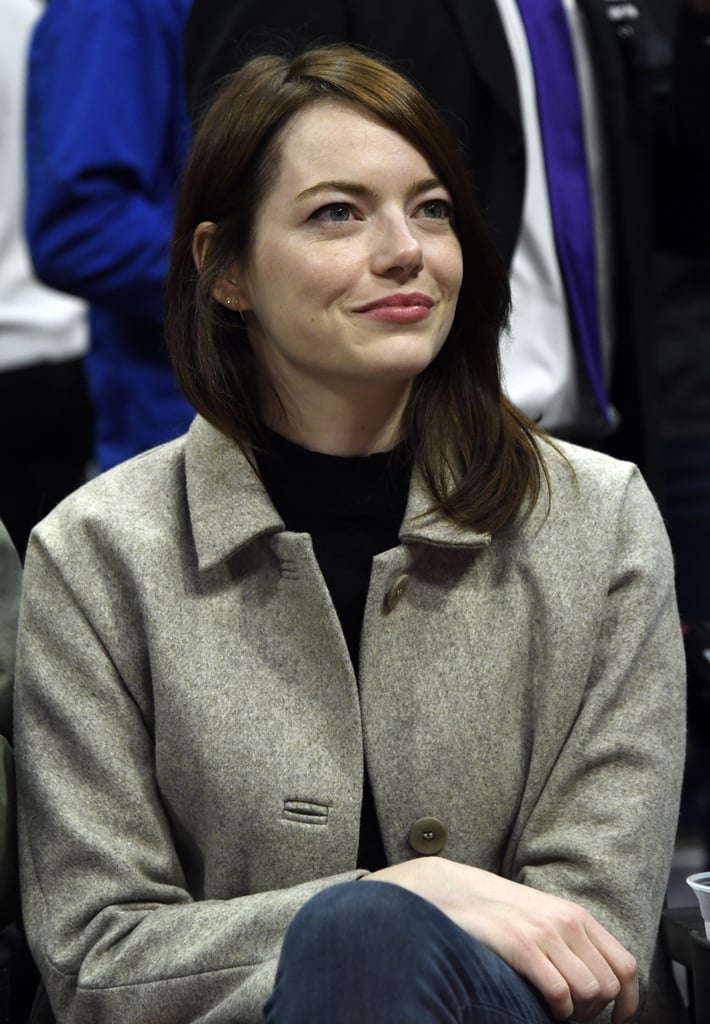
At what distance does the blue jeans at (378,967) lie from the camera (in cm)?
199

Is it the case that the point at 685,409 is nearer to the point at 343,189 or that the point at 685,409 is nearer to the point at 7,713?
the point at 343,189

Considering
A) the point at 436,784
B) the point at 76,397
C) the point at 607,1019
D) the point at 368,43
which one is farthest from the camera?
the point at 76,397

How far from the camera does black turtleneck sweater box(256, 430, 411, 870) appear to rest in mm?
2539

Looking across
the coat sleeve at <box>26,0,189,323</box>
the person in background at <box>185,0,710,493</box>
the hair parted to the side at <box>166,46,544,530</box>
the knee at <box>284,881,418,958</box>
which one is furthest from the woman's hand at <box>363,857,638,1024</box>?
the coat sleeve at <box>26,0,189,323</box>

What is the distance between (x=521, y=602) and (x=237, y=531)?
0.39 metres

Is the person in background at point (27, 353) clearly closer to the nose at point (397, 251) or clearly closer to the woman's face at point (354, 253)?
the woman's face at point (354, 253)

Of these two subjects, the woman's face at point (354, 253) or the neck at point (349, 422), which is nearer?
the woman's face at point (354, 253)

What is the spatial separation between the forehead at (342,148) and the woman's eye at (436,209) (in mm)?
42

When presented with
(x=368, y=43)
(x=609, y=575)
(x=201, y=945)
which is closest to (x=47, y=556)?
(x=201, y=945)

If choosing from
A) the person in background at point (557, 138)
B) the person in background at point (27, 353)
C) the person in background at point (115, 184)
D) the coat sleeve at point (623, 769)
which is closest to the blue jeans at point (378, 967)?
the coat sleeve at point (623, 769)

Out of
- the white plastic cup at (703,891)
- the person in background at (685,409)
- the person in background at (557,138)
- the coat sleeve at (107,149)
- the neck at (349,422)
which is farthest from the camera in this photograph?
the person in background at (685,409)

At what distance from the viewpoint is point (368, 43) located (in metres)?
3.23

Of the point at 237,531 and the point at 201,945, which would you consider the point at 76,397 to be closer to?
the point at 237,531

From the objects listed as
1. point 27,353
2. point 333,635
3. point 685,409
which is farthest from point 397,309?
point 27,353
